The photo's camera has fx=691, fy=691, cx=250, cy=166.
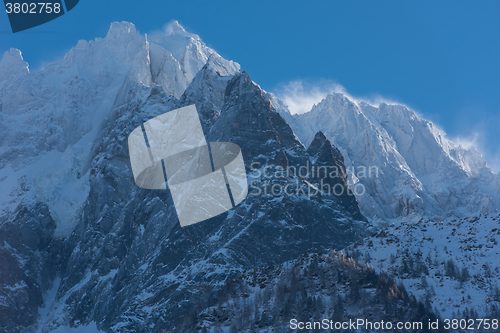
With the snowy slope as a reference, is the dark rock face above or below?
above

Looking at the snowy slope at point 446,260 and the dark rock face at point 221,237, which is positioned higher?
the dark rock face at point 221,237

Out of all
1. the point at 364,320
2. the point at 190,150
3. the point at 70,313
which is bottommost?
the point at 364,320

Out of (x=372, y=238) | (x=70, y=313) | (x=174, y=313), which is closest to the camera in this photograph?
(x=372, y=238)

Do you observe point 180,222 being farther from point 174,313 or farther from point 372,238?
point 372,238

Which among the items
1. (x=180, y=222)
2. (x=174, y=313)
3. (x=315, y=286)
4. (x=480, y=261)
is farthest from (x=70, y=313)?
(x=480, y=261)

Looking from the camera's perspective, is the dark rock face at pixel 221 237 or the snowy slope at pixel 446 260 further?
the dark rock face at pixel 221 237

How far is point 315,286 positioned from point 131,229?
113m

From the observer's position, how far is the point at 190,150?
19462 cm

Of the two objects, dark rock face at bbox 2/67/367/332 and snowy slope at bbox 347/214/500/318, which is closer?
snowy slope at bbox 347/214/500/318

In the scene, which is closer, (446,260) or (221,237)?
(446,260)

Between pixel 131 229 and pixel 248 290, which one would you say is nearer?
pixel 248 290

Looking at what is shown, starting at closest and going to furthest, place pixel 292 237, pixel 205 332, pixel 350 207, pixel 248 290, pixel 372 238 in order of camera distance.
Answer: pixel 205 332
pixel 248 290
pixel 372 238
pixel 292 237
pixel 350 207

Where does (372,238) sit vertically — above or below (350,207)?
below

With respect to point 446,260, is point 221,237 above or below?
above
